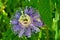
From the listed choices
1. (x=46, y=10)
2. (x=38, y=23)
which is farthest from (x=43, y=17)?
(x=38, y=23)

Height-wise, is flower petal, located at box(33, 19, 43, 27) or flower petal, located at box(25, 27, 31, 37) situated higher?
flower petal, located at box(33, 19, 43, 27)

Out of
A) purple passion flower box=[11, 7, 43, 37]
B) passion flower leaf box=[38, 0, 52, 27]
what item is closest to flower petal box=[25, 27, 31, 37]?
purple passion flower box=[11, 7, 43, 37]

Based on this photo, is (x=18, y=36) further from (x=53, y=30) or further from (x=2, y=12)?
(x=2, y=12)

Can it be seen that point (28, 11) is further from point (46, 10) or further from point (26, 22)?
point (46, 10)

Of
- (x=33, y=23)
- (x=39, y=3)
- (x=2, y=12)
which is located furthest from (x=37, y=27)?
(x=2, y=12)

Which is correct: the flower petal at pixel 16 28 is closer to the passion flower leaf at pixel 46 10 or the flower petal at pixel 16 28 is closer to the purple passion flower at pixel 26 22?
the purple passion flower at pixel 26 22

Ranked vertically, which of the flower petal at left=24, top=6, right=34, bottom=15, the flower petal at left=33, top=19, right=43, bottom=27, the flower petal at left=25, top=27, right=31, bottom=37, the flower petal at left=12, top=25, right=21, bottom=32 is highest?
the flower petal at left=24, top=6, right=34, bottom=15

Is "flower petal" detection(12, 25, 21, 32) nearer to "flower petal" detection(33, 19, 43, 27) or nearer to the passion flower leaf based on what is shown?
"flower petal" detection(33, 19, 43, 27)
